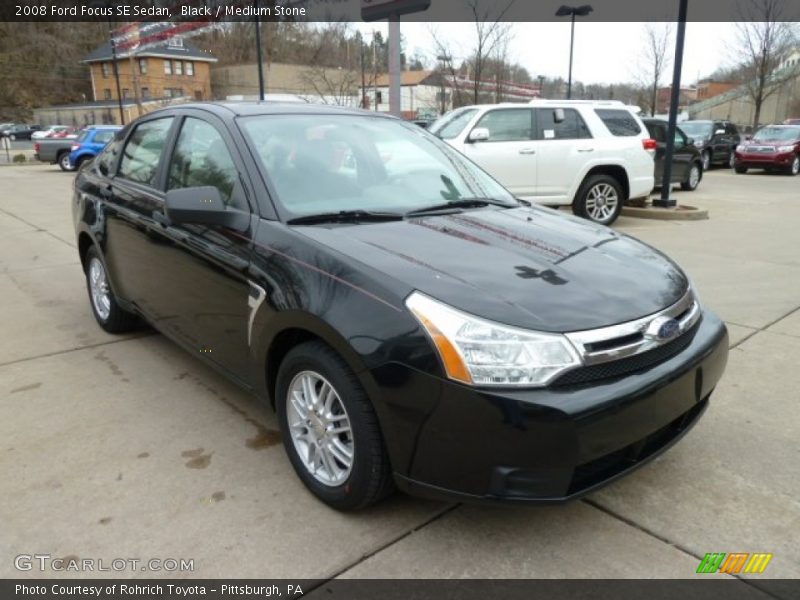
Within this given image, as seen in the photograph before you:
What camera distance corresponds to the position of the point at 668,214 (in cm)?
1027

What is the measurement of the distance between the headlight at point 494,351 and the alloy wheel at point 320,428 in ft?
1.69

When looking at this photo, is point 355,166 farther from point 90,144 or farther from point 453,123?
point 90,144

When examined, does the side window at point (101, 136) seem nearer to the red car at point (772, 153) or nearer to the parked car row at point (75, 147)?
the parked car row at point (75, 147)

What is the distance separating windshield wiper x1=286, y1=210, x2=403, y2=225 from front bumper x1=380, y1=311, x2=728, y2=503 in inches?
39.2

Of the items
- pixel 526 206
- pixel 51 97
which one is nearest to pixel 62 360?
pixel 526 206

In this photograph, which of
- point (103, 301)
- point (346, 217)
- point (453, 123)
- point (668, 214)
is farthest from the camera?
point (668, 214)

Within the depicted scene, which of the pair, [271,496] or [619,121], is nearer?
[271,496]

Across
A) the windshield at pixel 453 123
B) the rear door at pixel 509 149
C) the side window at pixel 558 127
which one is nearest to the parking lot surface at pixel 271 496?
the rear door at pixel 509 149

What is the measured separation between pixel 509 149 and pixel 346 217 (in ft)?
21.8

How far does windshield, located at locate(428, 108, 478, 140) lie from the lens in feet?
30.6

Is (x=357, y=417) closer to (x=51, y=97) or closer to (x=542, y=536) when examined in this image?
(x=542, y=536)

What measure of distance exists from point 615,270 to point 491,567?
1262 mm

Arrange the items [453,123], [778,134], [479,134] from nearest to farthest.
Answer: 1. [479,134]
2. [453,123]
3. [778,134]

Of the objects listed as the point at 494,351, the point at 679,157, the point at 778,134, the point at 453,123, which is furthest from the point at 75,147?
the point at 778,134
